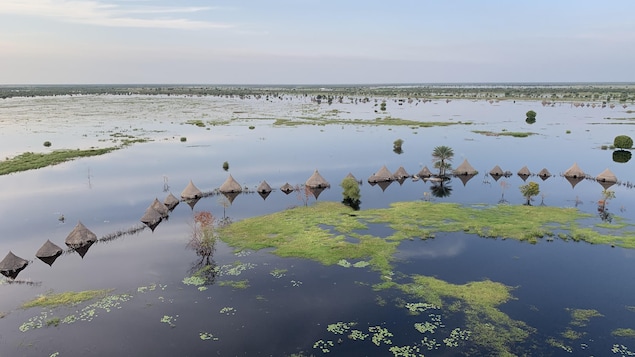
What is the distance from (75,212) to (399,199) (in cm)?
4342

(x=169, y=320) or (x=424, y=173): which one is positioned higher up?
(x=424, y=173)

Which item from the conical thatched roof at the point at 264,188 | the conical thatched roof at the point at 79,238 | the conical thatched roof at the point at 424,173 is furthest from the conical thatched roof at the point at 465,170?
the conical thatched roof at the point at 79,238

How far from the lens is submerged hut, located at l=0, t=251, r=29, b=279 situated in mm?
38469

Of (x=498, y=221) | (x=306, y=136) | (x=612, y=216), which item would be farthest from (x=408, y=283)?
(x=306, y=136)

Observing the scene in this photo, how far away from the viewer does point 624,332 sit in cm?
2886

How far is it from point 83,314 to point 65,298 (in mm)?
3577

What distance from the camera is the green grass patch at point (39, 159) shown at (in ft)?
251

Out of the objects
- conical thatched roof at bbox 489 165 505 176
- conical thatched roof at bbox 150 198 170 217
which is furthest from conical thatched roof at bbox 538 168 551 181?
conical thatched roof at bbox 150 198 170 217

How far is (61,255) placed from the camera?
139ft

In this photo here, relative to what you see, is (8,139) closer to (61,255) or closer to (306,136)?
(306,136)

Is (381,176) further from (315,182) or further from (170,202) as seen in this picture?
(170,202)

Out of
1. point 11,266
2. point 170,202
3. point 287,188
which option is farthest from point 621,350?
point 170,202

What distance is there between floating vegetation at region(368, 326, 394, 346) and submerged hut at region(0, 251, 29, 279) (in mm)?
32205

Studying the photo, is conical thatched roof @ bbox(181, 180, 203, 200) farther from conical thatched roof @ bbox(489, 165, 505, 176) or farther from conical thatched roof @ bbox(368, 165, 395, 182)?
conical thatched roof @ bbox(489, 165, 505, 176)
